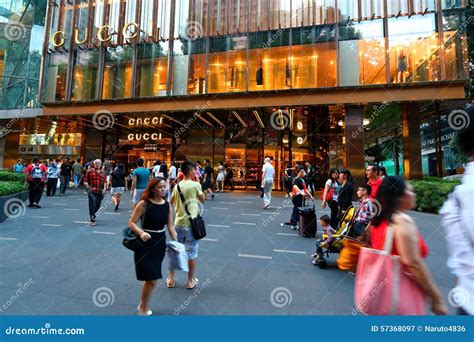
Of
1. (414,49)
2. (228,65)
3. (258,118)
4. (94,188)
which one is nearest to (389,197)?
(94,188)

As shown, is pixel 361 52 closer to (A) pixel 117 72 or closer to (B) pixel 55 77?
(A) pixel 117 72

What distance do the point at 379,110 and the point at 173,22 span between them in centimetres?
1386

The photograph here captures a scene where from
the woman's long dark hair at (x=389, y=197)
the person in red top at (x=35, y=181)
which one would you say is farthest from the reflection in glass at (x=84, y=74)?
the woman's long dark hair at (x=389, y=197)

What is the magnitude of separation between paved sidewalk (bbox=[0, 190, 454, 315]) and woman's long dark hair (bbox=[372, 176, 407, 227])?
183 cm

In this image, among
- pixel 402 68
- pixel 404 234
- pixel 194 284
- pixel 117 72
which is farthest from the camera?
pixel 117 72

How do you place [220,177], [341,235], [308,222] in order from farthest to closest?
[220,177]
[308,222]
[341,235]

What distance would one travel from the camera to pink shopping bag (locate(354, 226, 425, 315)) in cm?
186

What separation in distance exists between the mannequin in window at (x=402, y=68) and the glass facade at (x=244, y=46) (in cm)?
5

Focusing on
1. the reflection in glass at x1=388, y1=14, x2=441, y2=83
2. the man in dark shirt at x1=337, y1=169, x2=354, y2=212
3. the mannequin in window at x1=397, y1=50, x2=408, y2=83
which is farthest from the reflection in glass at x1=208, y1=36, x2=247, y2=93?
the man in dark shirt at x1=337, y1=169, x2=354, y2=212

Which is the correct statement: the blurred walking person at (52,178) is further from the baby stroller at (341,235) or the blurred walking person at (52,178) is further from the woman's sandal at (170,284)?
the baby stroller at (341,235)

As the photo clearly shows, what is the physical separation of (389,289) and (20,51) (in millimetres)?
33307

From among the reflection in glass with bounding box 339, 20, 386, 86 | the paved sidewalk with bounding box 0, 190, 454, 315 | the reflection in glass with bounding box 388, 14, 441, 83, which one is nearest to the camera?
the paved sidewalk with bounding box 0, 190, 454, 315

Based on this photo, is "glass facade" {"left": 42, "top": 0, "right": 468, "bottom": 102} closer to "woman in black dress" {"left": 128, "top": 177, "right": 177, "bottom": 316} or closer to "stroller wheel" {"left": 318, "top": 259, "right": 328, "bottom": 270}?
"stroller wheel" {"left": 318, "top": 259, "right": 328, "bottom": 270}

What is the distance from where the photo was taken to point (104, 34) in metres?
18.8
